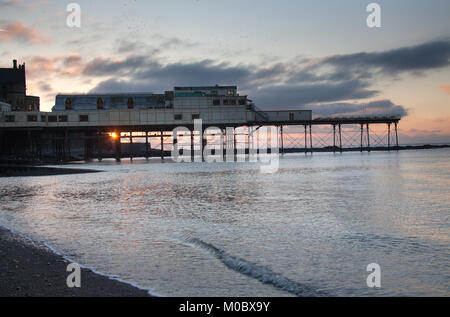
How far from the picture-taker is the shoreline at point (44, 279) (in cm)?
618

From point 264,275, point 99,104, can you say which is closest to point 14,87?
point 99,104

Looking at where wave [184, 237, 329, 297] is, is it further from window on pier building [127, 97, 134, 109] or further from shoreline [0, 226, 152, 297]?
window on pier building [127, 97, 134, 109]

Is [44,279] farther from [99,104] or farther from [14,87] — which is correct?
[14,87]

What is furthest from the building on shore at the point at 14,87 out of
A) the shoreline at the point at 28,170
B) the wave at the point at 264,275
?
the wave at the point at 264,275

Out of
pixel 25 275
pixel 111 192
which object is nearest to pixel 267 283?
pixel 25 275

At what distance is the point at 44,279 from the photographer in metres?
6.87

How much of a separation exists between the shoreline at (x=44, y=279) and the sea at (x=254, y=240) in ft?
0.90

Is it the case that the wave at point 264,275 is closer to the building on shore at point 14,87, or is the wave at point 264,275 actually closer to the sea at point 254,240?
the sea at point 254,240

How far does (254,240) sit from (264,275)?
9.05ft

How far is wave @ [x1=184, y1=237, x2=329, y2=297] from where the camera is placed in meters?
6.18

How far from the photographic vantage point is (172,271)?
720 cm

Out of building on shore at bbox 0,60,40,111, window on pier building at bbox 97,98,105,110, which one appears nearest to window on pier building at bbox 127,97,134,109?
window on pier building at bbox 97,98,105,110
